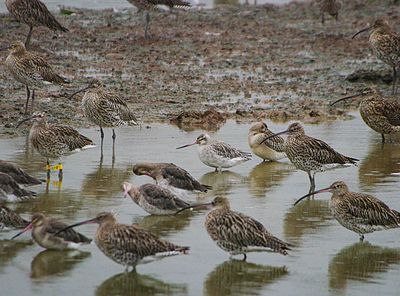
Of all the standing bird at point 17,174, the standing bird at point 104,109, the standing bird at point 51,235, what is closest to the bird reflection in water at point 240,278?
the standing bird at point 51,235

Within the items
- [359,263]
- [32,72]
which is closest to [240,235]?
[359,263]

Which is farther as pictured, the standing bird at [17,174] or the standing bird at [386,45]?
the standing bird at [386,45]

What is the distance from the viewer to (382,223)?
11430 millimetres

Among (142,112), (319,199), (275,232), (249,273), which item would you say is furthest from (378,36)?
(249,273)

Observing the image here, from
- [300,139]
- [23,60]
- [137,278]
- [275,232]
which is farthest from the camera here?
[23,60]

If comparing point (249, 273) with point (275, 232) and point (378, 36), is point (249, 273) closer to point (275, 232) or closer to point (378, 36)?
point (275, 232)

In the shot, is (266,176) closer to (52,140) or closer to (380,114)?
(52,140)

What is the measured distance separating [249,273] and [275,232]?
56.1 inches

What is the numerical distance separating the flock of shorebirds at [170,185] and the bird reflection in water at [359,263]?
31 cm

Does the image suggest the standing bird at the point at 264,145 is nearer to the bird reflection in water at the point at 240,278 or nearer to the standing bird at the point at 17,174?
the standing bird at the point at 17,174

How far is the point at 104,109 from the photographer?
644 inches

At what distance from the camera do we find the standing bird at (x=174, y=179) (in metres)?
13.2

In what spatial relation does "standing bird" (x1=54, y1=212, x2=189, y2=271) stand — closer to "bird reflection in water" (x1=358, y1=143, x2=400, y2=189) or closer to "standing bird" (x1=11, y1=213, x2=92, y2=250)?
"standing bird" (x1=11, y1=213, x2=92, y2=250)

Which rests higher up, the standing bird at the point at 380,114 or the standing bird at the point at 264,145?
the standing bird at the point at 380,114
